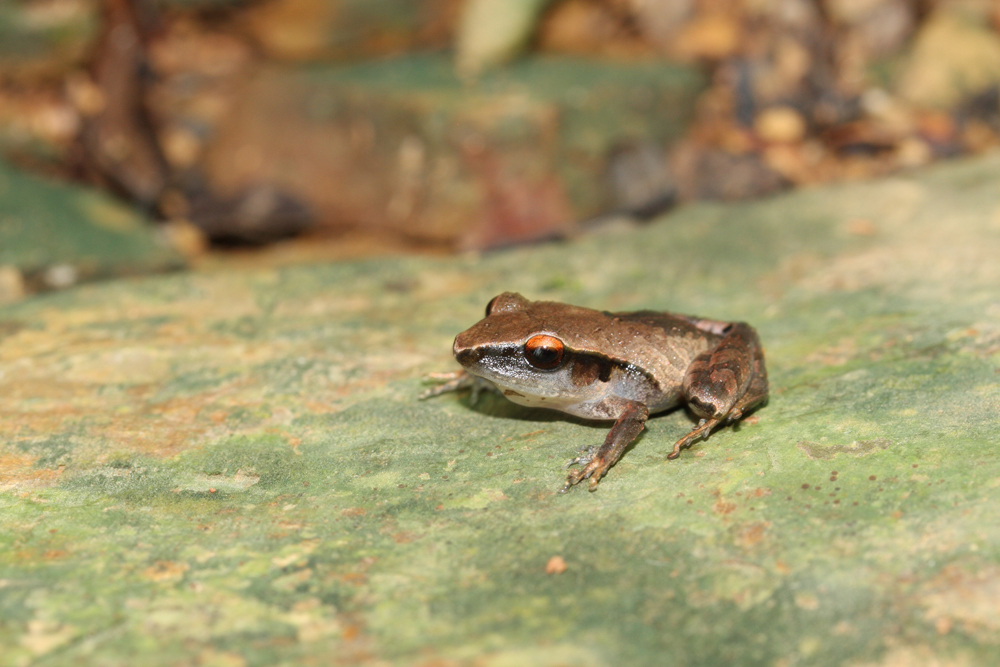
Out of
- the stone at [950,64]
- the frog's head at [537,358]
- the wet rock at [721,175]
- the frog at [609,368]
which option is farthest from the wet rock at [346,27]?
the frog's head at [537,358]

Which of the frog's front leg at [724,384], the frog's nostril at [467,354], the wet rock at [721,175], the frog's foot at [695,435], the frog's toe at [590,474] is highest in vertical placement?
the wet rock at [721,175]

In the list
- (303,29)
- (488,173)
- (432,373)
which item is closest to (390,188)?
(488,173)

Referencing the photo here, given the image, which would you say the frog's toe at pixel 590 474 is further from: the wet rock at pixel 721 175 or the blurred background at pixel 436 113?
the wet rock at pixel 721 175

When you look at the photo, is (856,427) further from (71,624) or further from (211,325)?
(211,325)

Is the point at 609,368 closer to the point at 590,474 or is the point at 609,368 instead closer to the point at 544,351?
the point at 544,351

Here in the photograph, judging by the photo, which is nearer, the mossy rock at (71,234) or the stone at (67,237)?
the stone at (67,237)

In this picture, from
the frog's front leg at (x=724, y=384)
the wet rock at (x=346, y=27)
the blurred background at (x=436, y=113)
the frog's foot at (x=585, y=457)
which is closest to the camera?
the frog's foot at (x=585, y=457)
